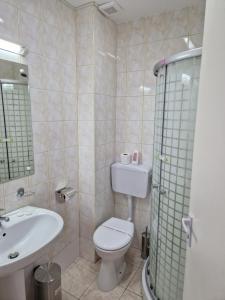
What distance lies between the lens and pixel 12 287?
1217mm

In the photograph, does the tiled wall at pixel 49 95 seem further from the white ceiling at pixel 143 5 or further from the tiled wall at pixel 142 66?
the tiled wall at pixel 142 66

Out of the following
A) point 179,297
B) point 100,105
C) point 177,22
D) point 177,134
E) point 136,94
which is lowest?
point 179,297

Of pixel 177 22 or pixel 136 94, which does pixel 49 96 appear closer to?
pixel 136 94

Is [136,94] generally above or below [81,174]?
above

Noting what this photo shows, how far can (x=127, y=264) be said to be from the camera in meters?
2.06

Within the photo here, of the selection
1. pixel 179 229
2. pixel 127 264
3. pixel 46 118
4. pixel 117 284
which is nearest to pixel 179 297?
pixel 179 229

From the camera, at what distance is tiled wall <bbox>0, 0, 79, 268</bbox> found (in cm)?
136

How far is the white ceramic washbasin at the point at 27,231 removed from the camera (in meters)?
1.21

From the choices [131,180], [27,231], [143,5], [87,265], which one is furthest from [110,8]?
[87,265]

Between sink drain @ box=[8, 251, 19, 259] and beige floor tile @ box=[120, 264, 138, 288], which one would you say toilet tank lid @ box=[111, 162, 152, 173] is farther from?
sink drain @ box=[8, 251, 19, 259]

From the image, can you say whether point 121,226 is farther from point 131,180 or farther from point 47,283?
point 47,283

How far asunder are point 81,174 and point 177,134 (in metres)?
1.10

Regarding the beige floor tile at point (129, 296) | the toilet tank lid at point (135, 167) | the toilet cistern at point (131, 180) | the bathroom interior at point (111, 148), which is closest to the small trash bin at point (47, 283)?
the bathroom interior at point (111, 148)

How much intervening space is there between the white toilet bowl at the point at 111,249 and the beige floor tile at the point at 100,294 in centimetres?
3
